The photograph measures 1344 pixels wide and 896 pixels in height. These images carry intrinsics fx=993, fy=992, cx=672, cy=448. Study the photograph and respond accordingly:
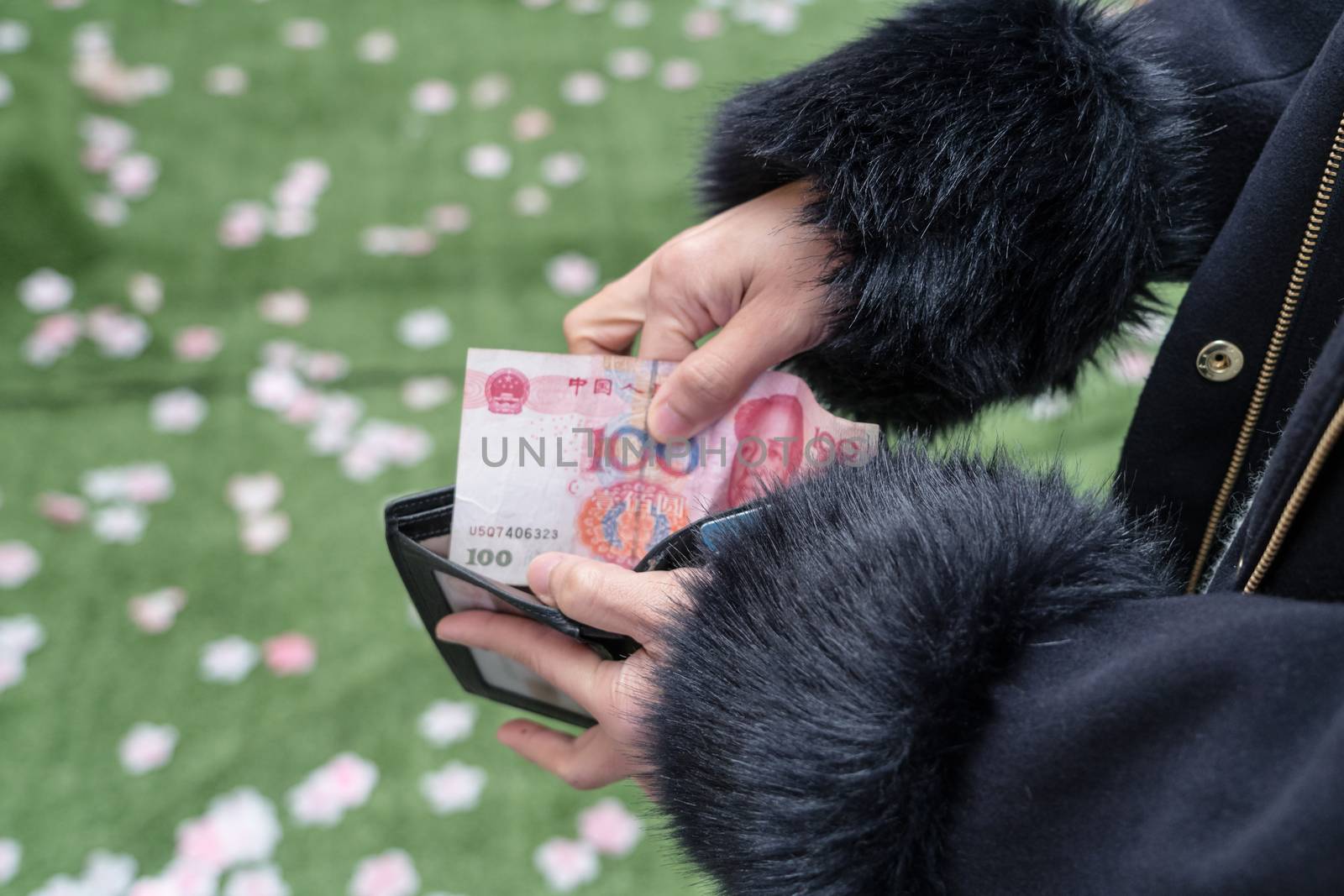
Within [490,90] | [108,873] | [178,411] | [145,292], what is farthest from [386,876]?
[490,90]

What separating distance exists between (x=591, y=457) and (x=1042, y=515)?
42 centimetres

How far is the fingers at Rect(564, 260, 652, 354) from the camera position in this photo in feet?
2.92

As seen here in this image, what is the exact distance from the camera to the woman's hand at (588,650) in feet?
2.16

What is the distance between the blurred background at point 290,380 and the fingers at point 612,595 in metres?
0.48

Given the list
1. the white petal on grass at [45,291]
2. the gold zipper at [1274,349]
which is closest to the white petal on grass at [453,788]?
the gold zipper at [1274,349]

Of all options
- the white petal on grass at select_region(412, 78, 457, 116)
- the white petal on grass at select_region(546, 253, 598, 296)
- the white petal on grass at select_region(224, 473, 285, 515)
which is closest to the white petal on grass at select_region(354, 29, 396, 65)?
the white petal on grass at select_region(412, 78, 457, 116)

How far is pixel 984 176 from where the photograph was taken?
0.72m

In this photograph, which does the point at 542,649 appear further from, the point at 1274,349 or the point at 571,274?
Answer: the point at 571,274

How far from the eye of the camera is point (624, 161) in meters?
2.19

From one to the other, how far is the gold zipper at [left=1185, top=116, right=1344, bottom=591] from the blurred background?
0.49ft

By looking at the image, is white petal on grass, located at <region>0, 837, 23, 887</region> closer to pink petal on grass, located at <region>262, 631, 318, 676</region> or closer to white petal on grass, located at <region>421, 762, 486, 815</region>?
pink petal on grass, located at <region>262, 631, 318, 676</region>

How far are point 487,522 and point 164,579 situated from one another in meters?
1.02

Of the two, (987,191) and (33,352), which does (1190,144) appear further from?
(33,352)

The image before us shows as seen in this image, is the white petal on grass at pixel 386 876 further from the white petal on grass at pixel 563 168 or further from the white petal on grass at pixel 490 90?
the white petal on grass at pixel 490 90
